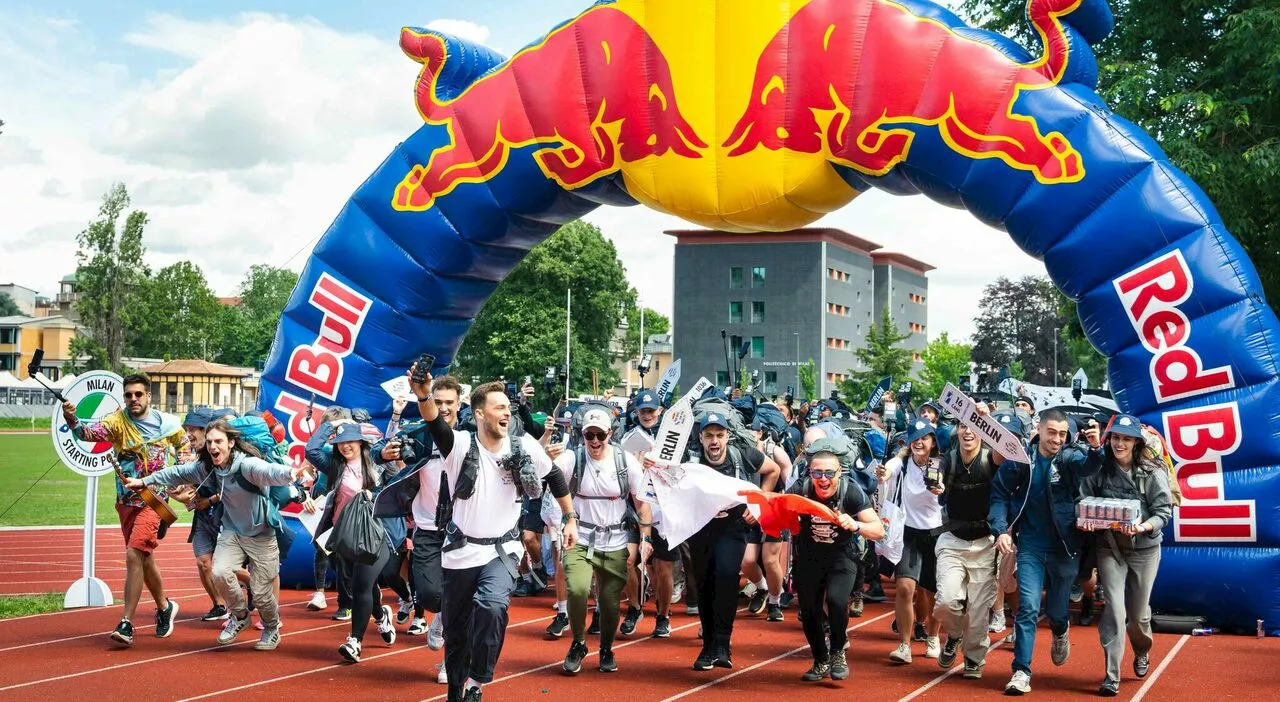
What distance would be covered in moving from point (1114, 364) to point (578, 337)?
45873 millimetres

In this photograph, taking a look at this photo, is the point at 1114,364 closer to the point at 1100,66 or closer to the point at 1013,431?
the point at 1013,431

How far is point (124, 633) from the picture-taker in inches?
373

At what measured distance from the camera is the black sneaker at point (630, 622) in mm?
10430

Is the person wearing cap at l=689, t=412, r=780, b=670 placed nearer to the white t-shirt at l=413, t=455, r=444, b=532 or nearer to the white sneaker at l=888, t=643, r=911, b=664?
the white sneaker at l=888, t=643, r=911, b=664

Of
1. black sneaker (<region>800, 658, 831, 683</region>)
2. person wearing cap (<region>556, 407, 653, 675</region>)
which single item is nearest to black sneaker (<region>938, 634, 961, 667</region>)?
black sneaker (<region>800, 658, 831, 683</region>)

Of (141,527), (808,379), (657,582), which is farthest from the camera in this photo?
(808,379)

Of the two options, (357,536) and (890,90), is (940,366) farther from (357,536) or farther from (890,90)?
(357,536)

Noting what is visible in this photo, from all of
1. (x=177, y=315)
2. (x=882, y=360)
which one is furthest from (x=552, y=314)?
(x=177, y=315)

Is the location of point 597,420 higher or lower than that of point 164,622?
higher

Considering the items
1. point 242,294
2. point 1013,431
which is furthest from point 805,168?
point 242,294

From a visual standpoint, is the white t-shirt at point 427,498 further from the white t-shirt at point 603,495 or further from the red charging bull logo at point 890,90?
the red charging bull logo at point 890,90

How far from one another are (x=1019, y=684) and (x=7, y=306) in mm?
128627

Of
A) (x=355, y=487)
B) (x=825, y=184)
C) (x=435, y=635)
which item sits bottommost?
(x=435, y=635)

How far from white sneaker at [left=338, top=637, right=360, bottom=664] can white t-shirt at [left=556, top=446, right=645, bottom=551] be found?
177cm
